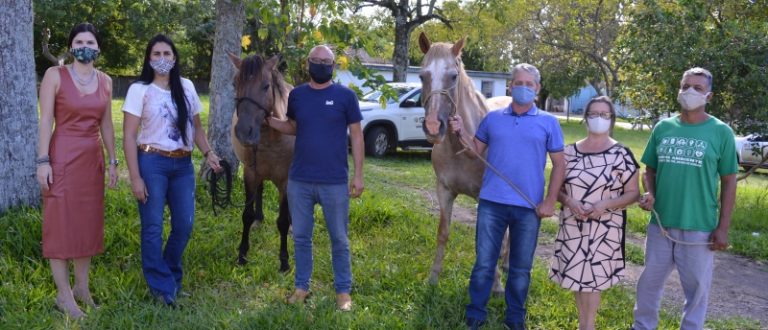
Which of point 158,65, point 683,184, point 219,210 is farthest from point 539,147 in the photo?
point 219,210

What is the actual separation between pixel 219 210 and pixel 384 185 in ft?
11.6

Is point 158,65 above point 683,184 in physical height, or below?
above

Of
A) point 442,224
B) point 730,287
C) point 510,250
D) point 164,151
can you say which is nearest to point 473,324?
point 510,250

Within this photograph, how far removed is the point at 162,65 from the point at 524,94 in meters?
2.32

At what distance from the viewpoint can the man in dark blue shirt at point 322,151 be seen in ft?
12.8

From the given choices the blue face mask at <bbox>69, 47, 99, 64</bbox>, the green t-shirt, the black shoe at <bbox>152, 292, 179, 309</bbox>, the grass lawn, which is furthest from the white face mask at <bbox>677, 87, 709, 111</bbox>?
A: the blue face mask at <bbox>69, 47, 99, 64</bbox>

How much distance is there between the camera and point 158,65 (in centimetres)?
386

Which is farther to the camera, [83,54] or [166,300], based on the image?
[166,300]

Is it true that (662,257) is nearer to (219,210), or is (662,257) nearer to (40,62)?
(219,210)

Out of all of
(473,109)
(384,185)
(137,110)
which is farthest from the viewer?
(384,185)

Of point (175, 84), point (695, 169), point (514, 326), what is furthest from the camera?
point (175, 84)

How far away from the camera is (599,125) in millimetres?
3465

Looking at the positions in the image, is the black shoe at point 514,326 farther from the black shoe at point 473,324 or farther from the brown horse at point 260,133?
the brown horse at point 260,133

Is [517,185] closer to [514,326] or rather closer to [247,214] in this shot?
[514,326]
